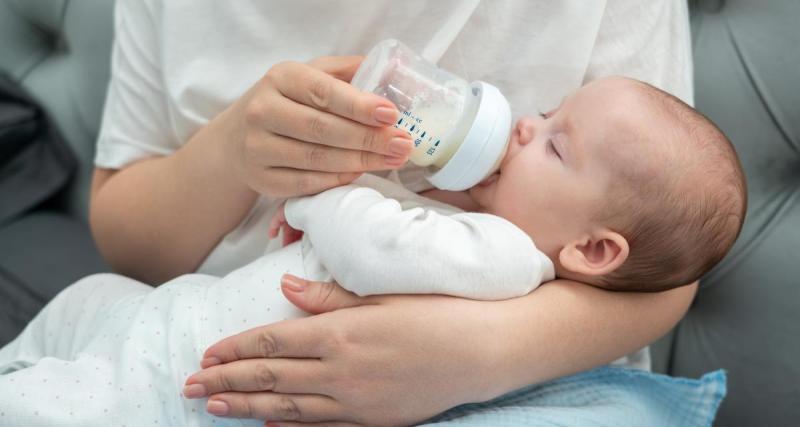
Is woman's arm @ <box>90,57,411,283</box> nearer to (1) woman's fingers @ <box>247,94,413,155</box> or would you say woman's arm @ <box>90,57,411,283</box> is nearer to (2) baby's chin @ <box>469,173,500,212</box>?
(1) woman's fingers @ <box>247,94,413,155</box>

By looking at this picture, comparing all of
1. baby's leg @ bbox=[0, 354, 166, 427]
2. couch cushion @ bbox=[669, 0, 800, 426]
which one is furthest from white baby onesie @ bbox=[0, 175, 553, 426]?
couch cushion @ bbox=[669, 0, 800, 426]

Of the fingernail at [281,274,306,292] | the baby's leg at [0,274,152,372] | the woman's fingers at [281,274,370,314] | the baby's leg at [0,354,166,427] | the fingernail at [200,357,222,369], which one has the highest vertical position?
the fingernail at [281,274,306,292]

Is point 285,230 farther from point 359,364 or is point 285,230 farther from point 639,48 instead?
point 639,48

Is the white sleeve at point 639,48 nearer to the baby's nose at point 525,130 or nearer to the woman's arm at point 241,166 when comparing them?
the baby's nose at point 525,130

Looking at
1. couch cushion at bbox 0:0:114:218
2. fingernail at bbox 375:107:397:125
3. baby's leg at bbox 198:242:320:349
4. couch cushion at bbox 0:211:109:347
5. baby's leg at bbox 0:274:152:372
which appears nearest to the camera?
fingernail at bbox 375:107:397:125

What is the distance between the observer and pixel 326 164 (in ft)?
2.68

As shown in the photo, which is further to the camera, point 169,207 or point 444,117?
point 169,207

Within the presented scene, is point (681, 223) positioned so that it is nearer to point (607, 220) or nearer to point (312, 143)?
point (607, 220)

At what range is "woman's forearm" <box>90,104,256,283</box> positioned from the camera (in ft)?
3.22

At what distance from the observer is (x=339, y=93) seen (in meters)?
0.76

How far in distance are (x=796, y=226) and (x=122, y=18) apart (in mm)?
1030

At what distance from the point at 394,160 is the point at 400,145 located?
3 cm

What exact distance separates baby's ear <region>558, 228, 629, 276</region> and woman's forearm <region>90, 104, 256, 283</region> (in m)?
0.42

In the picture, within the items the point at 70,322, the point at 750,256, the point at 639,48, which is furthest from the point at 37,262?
the point at 750,256
